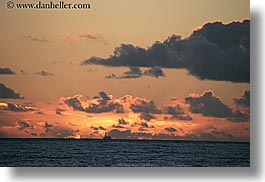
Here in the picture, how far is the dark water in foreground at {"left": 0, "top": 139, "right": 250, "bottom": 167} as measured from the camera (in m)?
3.42

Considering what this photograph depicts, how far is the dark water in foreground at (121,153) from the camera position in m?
3.42

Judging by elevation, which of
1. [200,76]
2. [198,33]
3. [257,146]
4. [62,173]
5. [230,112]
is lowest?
[62,173]

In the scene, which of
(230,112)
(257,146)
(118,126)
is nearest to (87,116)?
(118,126)

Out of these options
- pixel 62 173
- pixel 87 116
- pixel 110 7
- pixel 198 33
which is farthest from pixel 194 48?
pixel 62 173

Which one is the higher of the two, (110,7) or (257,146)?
(110,7)

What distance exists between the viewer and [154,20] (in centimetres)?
351

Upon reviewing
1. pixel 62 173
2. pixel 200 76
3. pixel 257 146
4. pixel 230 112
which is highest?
pixel 200 76

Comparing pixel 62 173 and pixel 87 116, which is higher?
pixel 87 116

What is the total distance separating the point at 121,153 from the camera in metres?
3.44

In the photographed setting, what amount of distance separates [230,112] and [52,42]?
1.45m

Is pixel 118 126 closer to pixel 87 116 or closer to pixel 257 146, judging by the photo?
pixel 87 116

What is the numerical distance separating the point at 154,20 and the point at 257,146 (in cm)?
125

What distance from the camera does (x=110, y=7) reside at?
349 cm

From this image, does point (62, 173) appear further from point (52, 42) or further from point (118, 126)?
point (52, 42)
